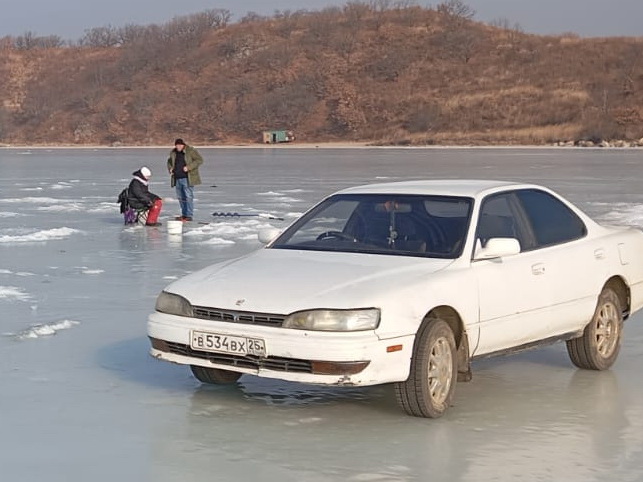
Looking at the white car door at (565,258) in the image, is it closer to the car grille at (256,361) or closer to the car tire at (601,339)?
Result: the car tire at (601,339)

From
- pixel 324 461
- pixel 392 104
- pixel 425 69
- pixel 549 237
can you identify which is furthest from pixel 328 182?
pixel 425 69

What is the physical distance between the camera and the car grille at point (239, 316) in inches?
238

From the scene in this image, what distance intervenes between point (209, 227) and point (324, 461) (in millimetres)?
12896

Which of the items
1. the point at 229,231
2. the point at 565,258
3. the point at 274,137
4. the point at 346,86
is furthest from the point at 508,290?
the point at 346,86

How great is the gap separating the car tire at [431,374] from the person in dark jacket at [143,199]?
1261cm

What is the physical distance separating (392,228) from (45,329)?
3.20 metres

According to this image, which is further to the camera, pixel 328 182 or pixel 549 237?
pixel 328 182

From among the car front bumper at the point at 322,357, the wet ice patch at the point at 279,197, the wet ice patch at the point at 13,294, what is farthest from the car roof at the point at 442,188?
the wet ice patch at the point at 279,197

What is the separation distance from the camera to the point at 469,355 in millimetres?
6527

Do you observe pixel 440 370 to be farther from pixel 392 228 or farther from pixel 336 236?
pixel 336 236

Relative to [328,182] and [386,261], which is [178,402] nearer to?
[386,261]

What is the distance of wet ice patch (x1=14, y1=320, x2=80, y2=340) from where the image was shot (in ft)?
27.9

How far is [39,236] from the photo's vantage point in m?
16.4

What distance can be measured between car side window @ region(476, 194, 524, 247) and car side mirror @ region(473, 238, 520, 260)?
32 cm
